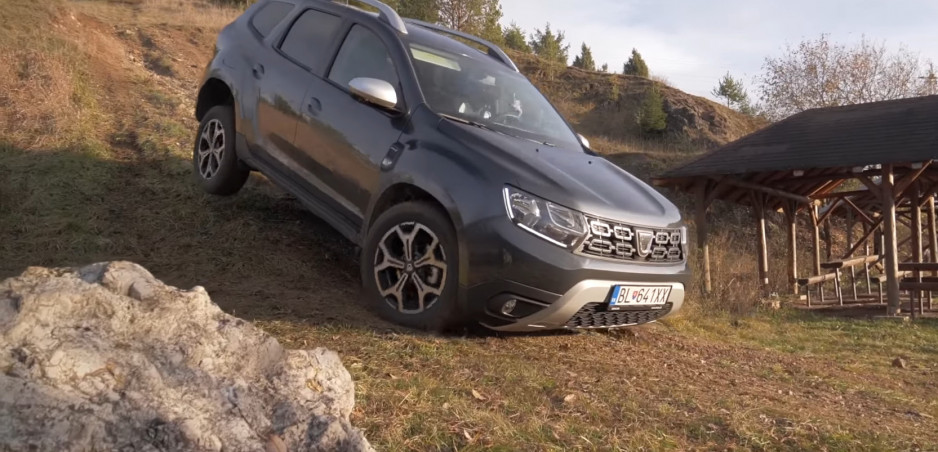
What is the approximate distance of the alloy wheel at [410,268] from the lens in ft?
14.3

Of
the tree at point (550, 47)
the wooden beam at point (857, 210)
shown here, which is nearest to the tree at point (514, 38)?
the tree at point (550, 47)

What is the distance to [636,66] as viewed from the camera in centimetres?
5466

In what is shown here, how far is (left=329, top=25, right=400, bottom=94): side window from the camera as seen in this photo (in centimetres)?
522

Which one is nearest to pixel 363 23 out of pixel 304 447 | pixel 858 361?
pixel 304 447

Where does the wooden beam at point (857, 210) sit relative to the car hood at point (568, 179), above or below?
below

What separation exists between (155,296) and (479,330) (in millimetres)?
2312

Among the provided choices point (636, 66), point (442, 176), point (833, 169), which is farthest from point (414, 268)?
point (636, 66)

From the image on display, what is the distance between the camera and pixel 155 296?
9.27ft

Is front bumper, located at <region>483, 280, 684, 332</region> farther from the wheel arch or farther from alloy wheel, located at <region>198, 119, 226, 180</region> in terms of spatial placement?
the wheel arch

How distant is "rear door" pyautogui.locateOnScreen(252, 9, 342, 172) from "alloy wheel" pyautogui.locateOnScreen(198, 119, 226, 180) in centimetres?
74

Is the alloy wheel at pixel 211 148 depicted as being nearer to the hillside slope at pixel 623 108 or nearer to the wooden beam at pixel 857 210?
the wooden beam at pixel 857 210

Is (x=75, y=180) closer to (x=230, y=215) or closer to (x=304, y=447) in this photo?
(x=230, y=215)

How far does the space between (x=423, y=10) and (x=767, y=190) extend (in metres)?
27.6

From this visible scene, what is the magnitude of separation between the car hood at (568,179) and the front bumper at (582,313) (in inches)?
16.4
